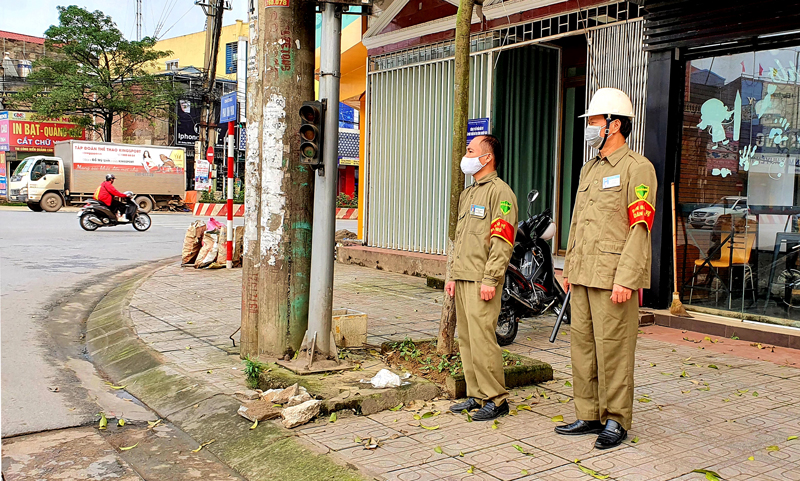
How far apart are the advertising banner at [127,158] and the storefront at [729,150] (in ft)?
89.0

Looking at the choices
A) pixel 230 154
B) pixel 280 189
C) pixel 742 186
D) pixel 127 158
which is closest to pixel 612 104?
pixel 280 189

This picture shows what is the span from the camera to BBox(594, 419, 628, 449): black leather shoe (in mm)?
4016

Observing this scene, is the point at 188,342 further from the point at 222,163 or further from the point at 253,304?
the point at 222,163

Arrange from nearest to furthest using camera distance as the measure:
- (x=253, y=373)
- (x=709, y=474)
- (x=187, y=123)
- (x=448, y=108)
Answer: (x=709, y=474) < (x=253, y=373) < (x=448, y=108) < (x=187, y=123)

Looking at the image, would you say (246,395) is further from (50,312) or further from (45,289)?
(45,289)

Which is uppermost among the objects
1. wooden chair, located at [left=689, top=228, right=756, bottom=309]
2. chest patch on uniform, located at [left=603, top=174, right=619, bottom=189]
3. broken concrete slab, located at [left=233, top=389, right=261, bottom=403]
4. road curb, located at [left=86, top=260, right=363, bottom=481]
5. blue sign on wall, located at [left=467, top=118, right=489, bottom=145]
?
blue sign on wall, located at [left=467, top=118, right=489, bottom=145]

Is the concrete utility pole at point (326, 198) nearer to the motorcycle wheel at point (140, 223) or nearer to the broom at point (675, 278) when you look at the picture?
the broom at point (675, 278)

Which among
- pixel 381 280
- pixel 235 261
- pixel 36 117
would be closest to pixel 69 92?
pixel 36 117

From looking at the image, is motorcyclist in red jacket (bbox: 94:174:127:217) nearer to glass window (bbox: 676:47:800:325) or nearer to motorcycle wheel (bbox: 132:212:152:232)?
motorcycle wheel (bbox: 132:212:152:232)

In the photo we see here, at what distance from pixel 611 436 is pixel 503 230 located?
138 cm

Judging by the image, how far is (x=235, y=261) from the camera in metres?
12.5

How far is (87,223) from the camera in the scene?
19125 mm

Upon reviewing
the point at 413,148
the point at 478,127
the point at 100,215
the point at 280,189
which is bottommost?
the point at 100,215

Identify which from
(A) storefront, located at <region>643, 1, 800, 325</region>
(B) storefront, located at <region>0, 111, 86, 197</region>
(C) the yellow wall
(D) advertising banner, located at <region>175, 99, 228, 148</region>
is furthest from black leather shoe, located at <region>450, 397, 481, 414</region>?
(C) the yellow wall
